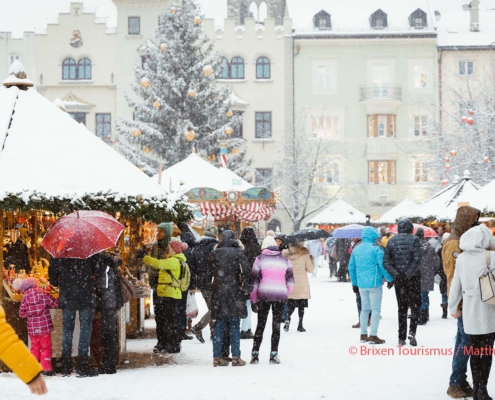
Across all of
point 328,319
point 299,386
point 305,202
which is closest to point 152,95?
point 305,202

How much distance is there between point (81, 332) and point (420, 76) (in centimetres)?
4248

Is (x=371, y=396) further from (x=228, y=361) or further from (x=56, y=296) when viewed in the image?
(x=56, y=296)

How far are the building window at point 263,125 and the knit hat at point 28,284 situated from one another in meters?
40.1

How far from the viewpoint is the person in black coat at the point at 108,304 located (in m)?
10.4

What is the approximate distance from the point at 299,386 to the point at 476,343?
2.15m

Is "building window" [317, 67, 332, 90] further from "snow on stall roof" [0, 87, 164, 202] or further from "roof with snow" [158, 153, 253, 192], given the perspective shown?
"snow on stall roof" [0, 87, 164, 202]

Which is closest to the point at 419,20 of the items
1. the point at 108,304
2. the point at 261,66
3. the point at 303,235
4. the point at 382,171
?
the point at 382,171

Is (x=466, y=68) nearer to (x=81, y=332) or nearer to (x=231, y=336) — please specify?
(x=231, y=336)

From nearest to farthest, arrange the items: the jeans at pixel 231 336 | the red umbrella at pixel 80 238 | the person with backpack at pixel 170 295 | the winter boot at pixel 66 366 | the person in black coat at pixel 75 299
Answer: the red umbrella at pixel 80 238 < the person in black coat at pixel 75 299 < the winter boot at pixel 66 366 < the jeans at pixel 231 336 < the person with backpack at pixel 170 295

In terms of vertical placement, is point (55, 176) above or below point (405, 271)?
above

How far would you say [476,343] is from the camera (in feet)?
26.3

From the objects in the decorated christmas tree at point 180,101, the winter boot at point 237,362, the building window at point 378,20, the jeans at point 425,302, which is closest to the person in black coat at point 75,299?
the winter boot at point 237,362

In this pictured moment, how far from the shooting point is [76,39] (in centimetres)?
4888

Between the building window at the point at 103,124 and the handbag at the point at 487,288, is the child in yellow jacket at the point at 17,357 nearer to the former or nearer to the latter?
the handbag at the point at 487,288
